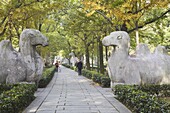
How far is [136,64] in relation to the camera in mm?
10633

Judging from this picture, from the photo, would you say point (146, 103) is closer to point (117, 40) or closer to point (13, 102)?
point (13, 102)

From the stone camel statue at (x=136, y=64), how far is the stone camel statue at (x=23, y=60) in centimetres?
346

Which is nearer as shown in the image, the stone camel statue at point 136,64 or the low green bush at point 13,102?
the low green bush at point 13,102

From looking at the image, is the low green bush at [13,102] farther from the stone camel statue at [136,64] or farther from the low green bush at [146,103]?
the stone camel statue at [136,64]

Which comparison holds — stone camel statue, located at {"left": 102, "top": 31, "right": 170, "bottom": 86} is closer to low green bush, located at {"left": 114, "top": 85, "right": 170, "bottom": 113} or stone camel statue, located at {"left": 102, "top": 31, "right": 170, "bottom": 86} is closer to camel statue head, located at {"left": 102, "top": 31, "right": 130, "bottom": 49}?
camel statue head, located at {"left": 102, "top": 31, "right": 130, "bottom": 49}

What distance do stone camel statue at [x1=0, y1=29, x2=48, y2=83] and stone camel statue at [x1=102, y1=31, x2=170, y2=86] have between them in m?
3.46

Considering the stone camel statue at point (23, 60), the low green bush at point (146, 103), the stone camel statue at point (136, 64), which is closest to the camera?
the low green bush at point (146, 103)

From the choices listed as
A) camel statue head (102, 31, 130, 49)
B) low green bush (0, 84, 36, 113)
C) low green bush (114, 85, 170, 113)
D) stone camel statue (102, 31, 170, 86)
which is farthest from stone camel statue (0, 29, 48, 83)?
low green bush (114, 85, 170, 113)

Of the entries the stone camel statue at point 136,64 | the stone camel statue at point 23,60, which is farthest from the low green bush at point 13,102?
the stone camel statue at point 136,64

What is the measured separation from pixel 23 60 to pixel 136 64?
204 inches

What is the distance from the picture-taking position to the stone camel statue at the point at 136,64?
10477 mm

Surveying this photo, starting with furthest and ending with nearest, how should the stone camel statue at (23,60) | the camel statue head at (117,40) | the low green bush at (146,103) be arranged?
1. the stone camel statue at (23,60)
2. the camel statue head at (117,40)
3. the low green bush at (146,103)

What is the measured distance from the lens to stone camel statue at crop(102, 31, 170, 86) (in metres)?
10.5

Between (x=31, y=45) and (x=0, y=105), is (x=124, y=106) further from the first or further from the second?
(x=31, y=45)
